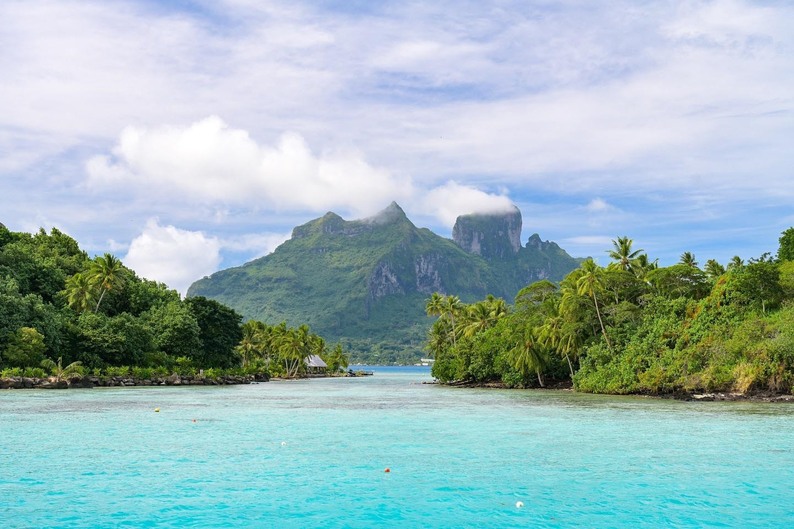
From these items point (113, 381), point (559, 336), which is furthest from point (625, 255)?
point (113, 381)

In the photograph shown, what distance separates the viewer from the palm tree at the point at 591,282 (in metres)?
64.9

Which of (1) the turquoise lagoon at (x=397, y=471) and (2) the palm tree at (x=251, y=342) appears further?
(2) the palm tree at (x=251, y=342)

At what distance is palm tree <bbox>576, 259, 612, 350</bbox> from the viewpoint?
6488cm

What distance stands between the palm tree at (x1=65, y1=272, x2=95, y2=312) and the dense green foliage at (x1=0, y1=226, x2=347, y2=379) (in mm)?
120

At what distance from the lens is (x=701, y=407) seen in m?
45.4

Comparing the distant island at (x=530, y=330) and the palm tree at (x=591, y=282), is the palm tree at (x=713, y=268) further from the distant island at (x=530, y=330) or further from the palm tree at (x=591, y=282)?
the palm tree at (x=591, y=282)

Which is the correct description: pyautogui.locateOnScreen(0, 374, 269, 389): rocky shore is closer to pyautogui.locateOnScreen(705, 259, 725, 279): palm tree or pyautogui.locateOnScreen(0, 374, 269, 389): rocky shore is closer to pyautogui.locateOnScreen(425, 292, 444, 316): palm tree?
pyautogui.locateOnScreen(425, 292, 444, 316): palm tree

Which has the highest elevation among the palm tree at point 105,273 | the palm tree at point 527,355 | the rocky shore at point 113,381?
the palm tree at point 105,273

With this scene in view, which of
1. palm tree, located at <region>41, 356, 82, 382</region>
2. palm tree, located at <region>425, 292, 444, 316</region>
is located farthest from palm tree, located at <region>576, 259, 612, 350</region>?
palm tree, located at <region>41, 356, 82, 382</region>

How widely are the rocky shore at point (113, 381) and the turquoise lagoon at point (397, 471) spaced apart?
27.0 meters

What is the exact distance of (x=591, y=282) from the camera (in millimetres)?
64875

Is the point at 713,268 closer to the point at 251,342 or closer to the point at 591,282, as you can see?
the point at 591,282

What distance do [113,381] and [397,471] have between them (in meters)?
60.7

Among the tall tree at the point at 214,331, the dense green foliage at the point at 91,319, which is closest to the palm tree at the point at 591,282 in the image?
the dense green foliage at the point at 91,319
